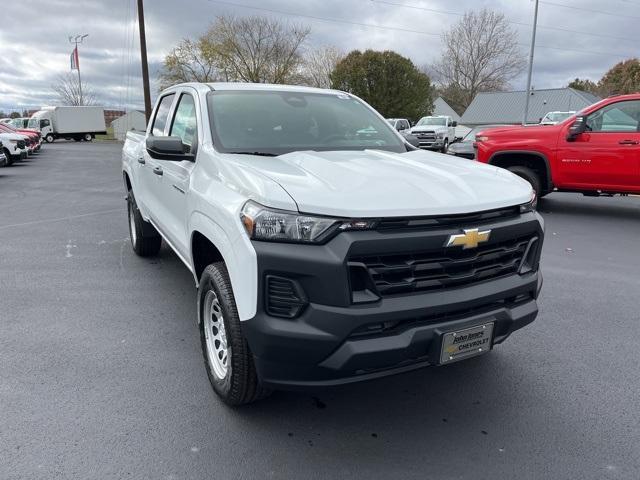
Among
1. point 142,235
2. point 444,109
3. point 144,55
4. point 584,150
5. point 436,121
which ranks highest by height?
point 144,55

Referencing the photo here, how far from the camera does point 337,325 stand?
215 cm

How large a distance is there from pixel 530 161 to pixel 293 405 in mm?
7224

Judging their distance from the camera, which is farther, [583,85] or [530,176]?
[583,85]

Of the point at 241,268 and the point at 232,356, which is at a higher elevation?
the point at 241,268

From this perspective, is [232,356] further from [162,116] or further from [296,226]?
[162,116]

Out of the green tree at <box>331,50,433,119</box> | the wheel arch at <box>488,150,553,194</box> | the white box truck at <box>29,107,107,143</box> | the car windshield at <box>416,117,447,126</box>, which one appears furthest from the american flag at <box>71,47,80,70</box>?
the wheel arch at <box>488,150,553,194</box>

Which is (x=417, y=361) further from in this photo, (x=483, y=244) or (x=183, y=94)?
(x=183, y=94)

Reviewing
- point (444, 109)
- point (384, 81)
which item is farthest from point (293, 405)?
point (444, 109)

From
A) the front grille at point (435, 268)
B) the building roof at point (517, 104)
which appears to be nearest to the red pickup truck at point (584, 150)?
the front grille at point (435, 268)

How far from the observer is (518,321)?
2.63 meters

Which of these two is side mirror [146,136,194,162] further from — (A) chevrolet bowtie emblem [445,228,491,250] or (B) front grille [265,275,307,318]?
(A) chevrolet bowtie emblem [445,228,491,250]

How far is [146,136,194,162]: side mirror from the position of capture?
3146mm

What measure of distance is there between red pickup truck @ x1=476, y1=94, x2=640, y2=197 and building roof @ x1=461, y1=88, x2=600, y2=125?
155ft

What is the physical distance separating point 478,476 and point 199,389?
165cm
